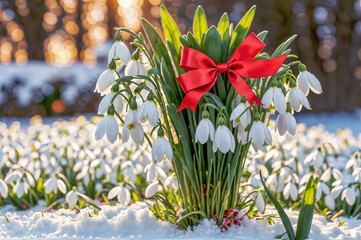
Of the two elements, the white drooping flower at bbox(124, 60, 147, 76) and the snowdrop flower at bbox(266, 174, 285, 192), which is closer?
the white drooping flower at bbox(124, 60, 147, 76)

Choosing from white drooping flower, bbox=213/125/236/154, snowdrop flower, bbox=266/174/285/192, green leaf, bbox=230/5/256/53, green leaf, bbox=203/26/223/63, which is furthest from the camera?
snowdrop flower, bbox=266/174/285/192

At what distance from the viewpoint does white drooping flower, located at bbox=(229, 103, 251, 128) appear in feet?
5.39

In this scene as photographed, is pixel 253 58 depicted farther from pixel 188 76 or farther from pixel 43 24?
pixel 43 24

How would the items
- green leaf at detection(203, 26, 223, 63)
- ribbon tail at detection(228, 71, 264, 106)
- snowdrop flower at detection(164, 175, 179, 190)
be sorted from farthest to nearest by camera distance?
1. snowdrop flower at detection(164, 175, 179, 190)
2. green leaf at detection(203, 26, 223, 63)
3. ribbon tail at detection(228, 71, 264, 106)

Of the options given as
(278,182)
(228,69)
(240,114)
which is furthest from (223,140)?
(278,182)

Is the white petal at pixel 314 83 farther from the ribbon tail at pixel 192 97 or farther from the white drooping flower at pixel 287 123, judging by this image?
the ribbon tail at pixel 192 97

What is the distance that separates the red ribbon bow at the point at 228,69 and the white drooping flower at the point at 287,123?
129mm

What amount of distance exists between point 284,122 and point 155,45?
0.63 meters

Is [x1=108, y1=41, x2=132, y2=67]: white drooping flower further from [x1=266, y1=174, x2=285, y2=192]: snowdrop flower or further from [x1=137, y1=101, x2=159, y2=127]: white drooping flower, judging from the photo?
[x1=266, y1=174, x2=285, y2=192]: snowdrop flower

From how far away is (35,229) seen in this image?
206cm

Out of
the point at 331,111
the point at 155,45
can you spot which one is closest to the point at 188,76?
the point at 155,45

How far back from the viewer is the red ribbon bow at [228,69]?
1737 mm

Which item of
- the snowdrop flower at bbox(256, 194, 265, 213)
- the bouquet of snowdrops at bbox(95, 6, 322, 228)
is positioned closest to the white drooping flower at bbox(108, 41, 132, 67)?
the bouquet of snowdrops at bbox(95, 6, 322, 228)

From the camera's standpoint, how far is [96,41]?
1098 cm
